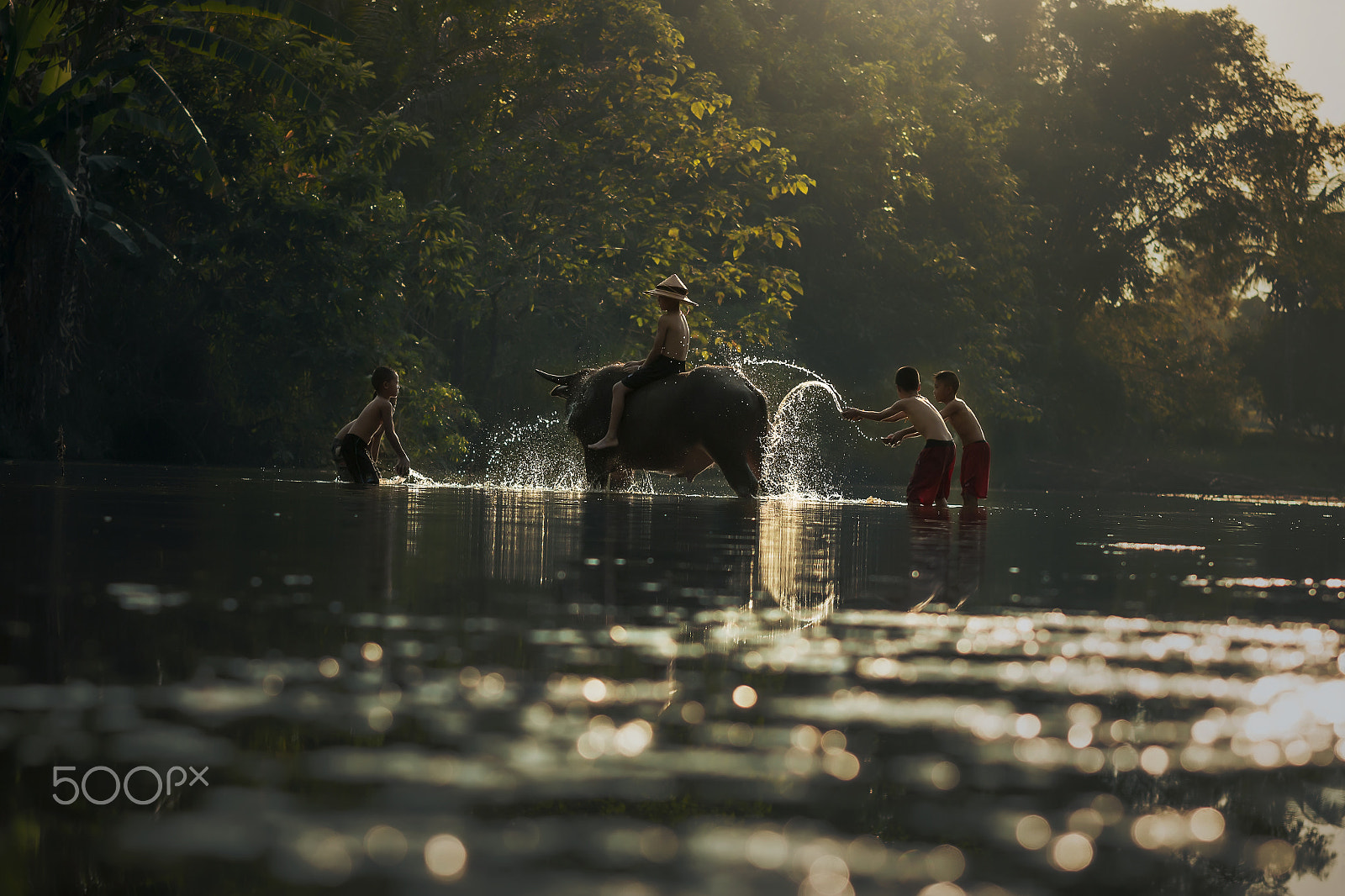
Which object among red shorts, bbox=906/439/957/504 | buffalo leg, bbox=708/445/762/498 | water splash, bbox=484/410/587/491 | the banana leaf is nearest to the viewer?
buffalo leg, bbox=708/445/762/498

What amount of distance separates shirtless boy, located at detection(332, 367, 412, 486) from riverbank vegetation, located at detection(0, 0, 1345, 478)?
192 inches

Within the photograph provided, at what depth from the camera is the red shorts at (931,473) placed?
45.4 feet

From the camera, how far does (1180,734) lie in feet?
9.11

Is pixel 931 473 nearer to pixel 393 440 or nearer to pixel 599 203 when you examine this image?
pixel 393 440

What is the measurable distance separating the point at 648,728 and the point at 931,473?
11492 mm

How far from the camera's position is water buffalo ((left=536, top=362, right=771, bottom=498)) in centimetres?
1344

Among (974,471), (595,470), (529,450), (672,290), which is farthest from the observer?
(529,450)

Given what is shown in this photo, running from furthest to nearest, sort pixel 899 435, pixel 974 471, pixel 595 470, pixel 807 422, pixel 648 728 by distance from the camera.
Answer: pixel 807 422 < pixel 595 470 < pixel 974 471 < pixel 899 435 < pixel 648 728

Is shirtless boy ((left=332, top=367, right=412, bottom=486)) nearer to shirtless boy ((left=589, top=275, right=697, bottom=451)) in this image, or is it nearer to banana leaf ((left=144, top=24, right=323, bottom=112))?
shirtless boy ((left=589, top=275, right=697, bottom=451))

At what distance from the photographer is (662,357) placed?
13578mm

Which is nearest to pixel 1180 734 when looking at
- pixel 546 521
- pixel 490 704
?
pixel 490 704

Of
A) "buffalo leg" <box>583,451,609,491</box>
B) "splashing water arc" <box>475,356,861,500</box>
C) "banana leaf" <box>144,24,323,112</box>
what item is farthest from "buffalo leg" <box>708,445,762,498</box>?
"banana leaf" <box>144,24,323,112</box>

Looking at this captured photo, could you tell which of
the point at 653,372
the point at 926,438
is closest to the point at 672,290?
the point at 653,372

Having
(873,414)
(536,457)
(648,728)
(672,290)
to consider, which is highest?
(672,290)
